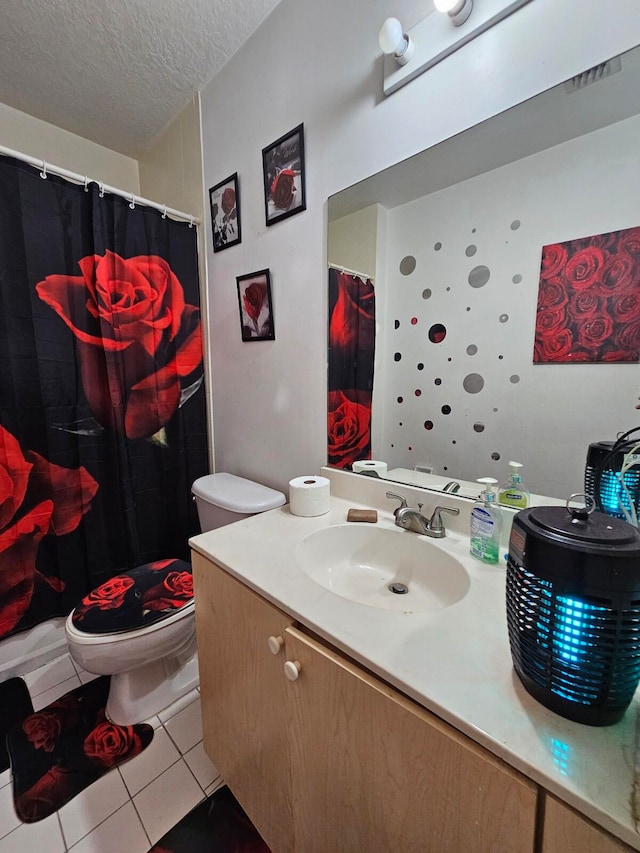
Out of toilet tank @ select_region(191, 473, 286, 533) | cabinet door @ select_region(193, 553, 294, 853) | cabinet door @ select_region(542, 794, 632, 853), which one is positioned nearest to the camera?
cabinet door @ select_region(542, 794, 632, 853)

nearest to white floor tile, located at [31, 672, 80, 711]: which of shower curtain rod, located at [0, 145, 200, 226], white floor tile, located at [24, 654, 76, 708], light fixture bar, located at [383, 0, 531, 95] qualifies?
white floor tile, located at [24, 654, 76, 708]

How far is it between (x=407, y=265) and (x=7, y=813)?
6.25 feet

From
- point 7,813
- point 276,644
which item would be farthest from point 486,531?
point 7,813

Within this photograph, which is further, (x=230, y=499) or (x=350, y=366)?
(x=230, y=499)

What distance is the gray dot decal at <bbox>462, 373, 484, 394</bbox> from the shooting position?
90 cm

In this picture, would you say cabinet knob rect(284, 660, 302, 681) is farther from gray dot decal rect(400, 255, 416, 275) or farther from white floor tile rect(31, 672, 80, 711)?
white floor tile rect(31, 672, 80, 711)

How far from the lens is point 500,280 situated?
853 millimetres

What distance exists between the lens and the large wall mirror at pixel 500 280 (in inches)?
28.0

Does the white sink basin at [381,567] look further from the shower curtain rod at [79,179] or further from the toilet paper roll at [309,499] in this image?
the shower curtain rod at [79,179]

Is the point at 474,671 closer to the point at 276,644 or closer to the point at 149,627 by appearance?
the point at 276,644

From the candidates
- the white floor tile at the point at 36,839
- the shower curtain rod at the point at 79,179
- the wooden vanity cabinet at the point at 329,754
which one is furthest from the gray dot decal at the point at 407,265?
the white floor tile at the point at 36,839

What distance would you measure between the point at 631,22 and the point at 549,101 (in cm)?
14

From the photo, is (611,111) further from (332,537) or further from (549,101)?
(332,537)

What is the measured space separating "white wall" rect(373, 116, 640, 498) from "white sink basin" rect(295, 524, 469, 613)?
23cm
